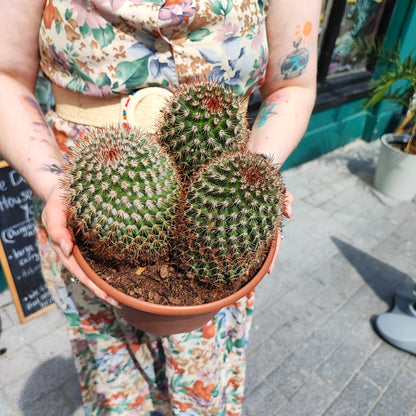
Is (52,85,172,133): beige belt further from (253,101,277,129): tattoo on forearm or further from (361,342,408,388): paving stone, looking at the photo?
(361,342,408,388): paving stone

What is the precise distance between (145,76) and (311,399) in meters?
2.12

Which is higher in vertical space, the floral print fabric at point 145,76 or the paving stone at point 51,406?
the floral print fabric at point 145,76

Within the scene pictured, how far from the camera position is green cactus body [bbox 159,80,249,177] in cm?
81

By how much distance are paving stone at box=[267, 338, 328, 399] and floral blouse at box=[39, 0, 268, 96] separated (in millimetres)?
1945

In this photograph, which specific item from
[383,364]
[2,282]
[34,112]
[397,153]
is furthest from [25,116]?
[397,153]

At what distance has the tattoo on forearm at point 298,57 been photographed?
1132 mm

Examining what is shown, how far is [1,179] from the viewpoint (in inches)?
79.4

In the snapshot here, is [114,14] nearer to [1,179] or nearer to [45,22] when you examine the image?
[45,22]

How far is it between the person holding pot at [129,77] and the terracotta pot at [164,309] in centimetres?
4

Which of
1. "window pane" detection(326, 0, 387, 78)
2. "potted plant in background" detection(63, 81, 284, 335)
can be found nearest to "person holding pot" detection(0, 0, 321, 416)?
"potted plant in background" detection(63, 81, 284, 335)

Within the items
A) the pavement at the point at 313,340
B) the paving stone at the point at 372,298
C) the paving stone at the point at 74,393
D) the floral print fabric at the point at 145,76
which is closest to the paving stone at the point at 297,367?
the pavement at the point at 313,340

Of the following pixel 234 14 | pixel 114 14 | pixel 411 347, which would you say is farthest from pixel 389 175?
pixel 114 14

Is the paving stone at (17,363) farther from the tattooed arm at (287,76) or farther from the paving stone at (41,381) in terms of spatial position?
the tattooed arm at (287,76)

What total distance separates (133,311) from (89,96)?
672 millimetres
